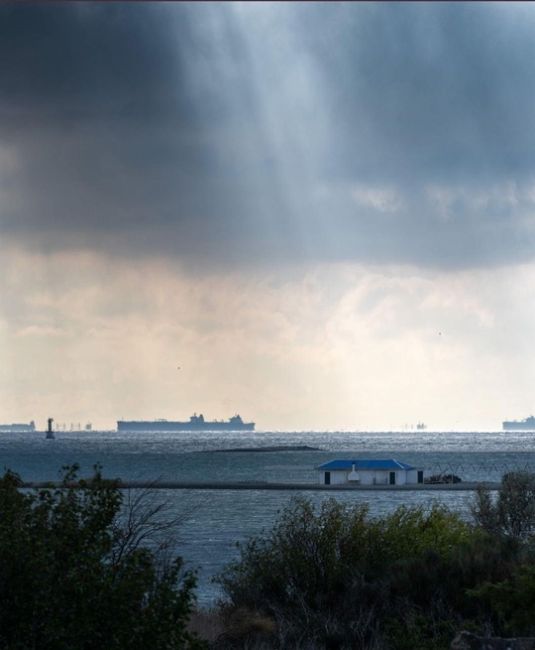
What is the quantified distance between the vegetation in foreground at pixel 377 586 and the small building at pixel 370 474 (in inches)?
3293

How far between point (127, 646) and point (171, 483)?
104m

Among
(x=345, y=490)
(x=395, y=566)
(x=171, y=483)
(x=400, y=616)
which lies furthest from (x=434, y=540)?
(x=171, y=483)

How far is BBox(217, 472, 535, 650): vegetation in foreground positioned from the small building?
83633 mm

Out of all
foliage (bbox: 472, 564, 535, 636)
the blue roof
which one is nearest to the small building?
the blue roof

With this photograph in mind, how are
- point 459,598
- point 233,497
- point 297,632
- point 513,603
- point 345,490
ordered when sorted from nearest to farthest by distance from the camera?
point 513,603, point 297,632, point 459,598, point 233,497, point 345,490

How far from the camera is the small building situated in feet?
378

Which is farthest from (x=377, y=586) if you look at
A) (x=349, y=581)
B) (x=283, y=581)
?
(x=283, y=581)

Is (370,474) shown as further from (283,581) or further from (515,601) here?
(515,601)

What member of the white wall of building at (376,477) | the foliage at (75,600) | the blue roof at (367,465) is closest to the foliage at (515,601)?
the foliage at (75,600)

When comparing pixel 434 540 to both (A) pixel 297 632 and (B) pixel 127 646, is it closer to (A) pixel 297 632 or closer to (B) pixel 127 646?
(A) pixel 297 632

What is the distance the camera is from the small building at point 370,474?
115250mm

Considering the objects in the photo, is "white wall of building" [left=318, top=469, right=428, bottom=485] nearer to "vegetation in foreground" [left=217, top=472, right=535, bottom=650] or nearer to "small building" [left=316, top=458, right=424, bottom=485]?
"small building" [left=316, top=458, right=424, bottom=485]

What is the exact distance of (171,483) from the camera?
11812 cm

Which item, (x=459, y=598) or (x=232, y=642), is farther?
(x=459, y=598)
